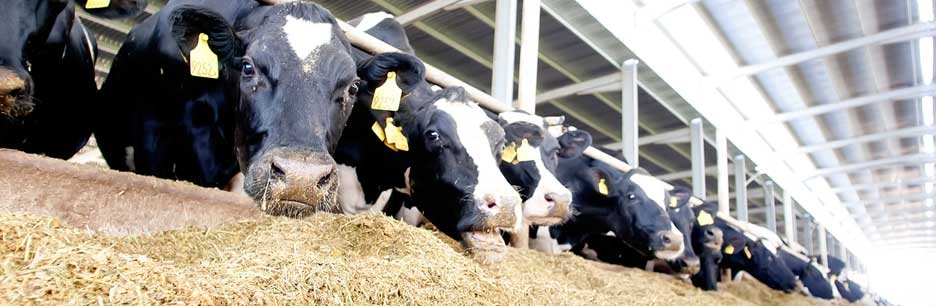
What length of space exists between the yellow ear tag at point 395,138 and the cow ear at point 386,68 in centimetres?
26

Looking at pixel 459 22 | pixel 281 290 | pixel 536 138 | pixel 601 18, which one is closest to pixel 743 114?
pixel 601 18

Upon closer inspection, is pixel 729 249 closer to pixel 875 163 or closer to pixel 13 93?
pixel 13 93

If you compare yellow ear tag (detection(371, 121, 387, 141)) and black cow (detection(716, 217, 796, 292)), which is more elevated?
yellow ear tag (detection(371, 121, 387, 141))

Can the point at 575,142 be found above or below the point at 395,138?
below

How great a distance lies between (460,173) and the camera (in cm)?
393

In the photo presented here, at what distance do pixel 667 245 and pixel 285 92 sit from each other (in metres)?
4.63

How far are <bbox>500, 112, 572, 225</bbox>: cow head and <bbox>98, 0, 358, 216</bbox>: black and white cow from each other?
78.2 inches

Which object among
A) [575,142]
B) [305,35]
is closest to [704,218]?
[575,142]

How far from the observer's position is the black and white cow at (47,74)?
2.72 metres

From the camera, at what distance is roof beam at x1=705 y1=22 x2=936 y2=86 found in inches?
372

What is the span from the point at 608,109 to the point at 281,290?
38.6ft

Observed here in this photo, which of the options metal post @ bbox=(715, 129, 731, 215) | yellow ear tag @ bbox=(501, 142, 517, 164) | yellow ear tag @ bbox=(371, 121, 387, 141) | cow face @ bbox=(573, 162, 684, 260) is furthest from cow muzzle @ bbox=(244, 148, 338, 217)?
metal post @ bbox=(715, 129, 731, 215)

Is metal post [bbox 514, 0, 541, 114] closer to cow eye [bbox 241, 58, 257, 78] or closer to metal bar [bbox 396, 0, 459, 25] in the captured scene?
metal bar [bbox 396, 0, 459, 25]

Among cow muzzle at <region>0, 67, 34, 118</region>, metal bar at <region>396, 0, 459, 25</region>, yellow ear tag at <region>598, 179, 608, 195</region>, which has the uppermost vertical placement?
metal bar at <region>396, 0, 459, 25</region>
